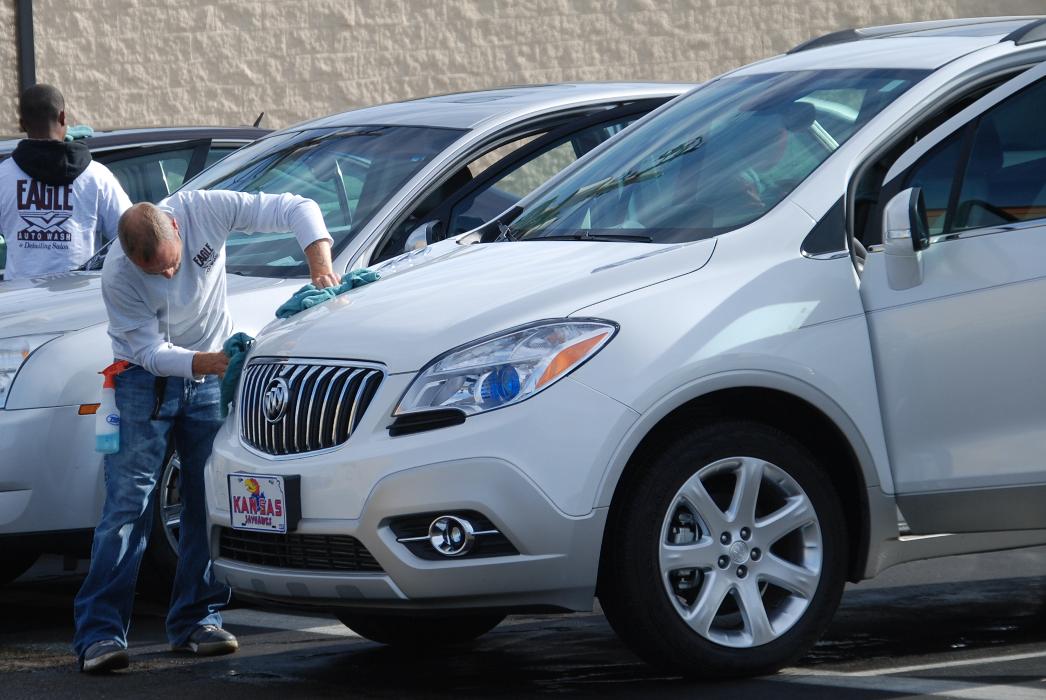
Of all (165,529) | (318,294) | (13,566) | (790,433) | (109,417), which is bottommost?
(13,566)

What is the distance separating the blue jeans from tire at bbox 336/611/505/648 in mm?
553

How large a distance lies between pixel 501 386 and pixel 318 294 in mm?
1135

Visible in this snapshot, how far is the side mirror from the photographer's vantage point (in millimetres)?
6754

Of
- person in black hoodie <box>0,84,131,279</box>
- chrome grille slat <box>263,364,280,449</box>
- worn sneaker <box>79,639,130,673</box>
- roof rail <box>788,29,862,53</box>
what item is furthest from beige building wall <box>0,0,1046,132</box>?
chrome grille slat <box>263,364,280,449</box>

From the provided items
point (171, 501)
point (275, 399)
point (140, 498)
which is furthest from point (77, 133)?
point (275, 399)

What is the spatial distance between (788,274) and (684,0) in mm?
14351

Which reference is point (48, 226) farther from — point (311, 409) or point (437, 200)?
point (311, 409)

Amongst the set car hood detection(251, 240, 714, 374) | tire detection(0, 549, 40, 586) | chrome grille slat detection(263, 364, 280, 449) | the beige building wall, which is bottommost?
tire detection(0, 549, 40, 586)

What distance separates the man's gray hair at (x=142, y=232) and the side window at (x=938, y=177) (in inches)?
94.3

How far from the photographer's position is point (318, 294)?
19.2 feet

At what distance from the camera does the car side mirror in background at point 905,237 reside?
5305 millimetres

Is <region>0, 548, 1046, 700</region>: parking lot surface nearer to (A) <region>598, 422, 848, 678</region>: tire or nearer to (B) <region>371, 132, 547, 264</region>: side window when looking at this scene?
(A) <region>598, 422, 848, 678</region>: tire

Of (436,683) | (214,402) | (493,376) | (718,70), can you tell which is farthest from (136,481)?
(718,70)

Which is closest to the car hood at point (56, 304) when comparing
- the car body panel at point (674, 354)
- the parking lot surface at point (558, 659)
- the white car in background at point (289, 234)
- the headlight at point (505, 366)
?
the white car in background at point (289, 234)
